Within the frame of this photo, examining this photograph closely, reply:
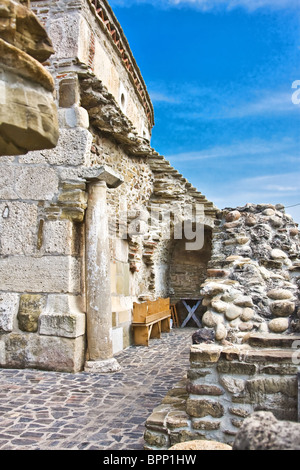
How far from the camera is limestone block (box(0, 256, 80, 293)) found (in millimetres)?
5344

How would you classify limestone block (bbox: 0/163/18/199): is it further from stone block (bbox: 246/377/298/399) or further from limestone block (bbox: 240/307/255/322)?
stone block (bbox: 246/377/298/399)

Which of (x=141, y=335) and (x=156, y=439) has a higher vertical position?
(x=156, y=439)

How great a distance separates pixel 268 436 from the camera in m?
1.11

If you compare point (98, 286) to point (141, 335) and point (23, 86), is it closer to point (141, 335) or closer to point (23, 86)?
point (141, 335)

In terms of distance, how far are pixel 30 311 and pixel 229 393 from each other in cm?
346

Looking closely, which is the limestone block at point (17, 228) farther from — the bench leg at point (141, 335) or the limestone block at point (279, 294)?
the limestone block at point (279, 294)

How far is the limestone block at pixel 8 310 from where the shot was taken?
5363 mm

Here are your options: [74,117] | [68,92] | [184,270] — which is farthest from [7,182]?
[184,270]

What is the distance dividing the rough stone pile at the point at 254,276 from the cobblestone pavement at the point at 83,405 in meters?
1.14

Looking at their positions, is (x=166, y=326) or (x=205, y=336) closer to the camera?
(x=205, y=336)

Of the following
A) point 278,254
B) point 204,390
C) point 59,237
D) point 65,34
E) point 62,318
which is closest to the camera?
point 204,390

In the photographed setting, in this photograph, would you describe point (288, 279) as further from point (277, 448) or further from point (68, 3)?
point (68, 3)

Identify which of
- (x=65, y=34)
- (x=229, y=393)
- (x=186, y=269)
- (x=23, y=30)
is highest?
(x=65, y=34)

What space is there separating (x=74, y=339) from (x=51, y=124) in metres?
3.99
